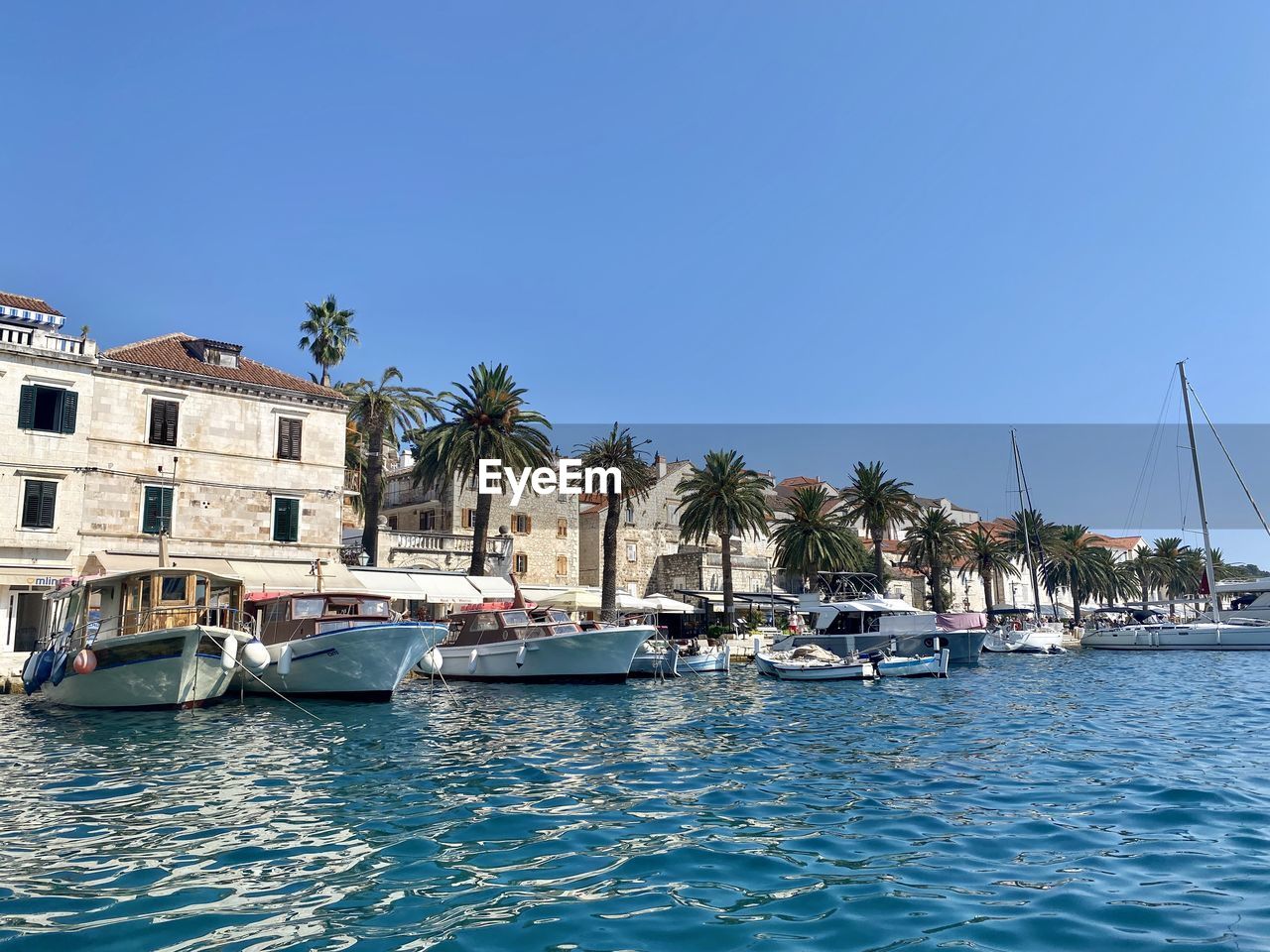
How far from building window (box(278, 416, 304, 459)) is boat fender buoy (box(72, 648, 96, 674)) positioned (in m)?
17.1

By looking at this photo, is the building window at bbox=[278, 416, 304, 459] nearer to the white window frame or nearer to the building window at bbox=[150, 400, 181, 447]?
the white window frame

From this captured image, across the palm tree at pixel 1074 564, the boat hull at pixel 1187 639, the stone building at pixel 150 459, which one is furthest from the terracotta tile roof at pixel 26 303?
the palm tree at pixel 1074 564

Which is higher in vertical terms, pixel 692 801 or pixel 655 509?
pixel 655 509

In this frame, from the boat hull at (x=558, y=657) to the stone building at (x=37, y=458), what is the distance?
1405cm

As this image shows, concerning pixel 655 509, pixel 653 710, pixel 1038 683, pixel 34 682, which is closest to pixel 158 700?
pixel 34 682

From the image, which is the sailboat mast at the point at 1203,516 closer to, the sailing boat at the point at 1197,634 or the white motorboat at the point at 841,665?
the sailing boat at the point at 1197,634

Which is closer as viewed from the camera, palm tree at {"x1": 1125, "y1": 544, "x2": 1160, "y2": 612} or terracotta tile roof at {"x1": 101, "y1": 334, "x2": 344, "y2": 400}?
terracotta tile roof at {"x1": 101, "y1": 334, "x2": 344, "y2": 400}

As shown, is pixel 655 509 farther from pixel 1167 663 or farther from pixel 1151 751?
pixel 1151 751

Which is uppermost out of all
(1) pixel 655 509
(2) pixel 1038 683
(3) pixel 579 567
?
(1) pixel 655 509

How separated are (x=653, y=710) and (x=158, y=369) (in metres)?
24.0

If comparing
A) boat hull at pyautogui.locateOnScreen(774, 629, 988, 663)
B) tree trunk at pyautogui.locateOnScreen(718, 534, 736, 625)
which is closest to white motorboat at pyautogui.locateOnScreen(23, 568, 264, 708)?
boat hull at pyautogui.locateOnScreen(774, 629, 988, 663)

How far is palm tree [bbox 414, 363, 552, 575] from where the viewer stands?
142 feet

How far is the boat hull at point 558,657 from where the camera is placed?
33.4 metres

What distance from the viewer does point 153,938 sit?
6727mm
